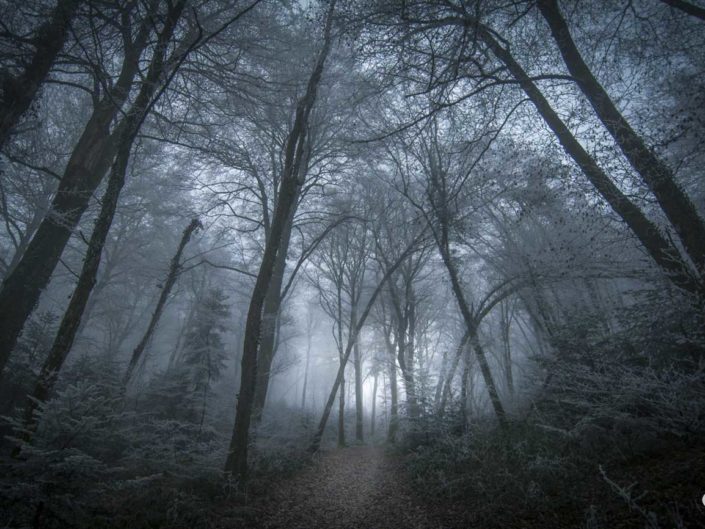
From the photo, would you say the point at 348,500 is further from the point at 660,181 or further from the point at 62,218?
the point at 660,181

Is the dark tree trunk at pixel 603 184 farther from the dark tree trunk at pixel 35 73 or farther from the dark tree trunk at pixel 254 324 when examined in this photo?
the dark tree trunk at pixel 35 73

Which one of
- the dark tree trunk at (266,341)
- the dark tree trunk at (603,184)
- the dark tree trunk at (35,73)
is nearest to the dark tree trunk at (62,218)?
the dark tree trunk at (35,73)

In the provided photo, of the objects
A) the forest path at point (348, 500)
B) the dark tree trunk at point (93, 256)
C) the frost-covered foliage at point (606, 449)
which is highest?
the dark tree trunk at point (93, 256)

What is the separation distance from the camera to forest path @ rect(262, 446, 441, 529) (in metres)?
4.79

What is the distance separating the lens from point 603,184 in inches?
219

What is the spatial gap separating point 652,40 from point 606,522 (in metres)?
8.26

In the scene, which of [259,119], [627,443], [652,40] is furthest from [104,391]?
[652,40]

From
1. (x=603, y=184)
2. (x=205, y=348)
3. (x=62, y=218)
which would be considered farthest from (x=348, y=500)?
(x=603, y=184)

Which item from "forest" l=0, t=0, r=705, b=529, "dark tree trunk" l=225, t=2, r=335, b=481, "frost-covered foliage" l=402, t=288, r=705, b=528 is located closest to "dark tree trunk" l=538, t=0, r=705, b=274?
"forest" l=0, t=0, r=705, b=529

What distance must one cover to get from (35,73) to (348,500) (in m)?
8.20

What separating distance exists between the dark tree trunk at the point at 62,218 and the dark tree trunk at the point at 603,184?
6.81 metres

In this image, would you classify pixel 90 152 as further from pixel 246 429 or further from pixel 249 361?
pixel 246 429

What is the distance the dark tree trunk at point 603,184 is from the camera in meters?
5.09

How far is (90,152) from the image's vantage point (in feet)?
21.9
